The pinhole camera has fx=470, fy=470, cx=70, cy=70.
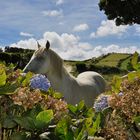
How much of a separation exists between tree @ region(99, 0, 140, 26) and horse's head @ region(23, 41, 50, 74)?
38407mm

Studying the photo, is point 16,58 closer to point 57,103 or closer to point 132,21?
point 132,21

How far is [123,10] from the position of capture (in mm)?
49344

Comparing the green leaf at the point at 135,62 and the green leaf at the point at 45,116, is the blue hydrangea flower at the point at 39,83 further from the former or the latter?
the green leaf at the point at 45,116

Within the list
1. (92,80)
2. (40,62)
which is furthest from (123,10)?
(40,62)

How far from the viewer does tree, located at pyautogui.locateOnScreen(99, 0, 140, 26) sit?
48781 mm

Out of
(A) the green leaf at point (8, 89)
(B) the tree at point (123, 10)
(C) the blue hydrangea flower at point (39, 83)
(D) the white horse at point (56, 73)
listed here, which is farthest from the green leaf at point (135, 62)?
(B) the tree at point (123, 10)

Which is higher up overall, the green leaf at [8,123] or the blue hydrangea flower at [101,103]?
the blue hydrangea flower at [101,103]

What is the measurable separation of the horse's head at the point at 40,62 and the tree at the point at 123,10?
1512 inches

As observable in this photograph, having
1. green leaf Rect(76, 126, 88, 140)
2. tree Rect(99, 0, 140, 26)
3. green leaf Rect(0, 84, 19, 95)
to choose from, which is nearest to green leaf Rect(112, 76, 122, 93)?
green leaf Rect(0, 84, 19, 95)

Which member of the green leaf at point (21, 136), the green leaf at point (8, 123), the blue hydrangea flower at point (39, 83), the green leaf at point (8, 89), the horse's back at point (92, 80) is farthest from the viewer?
the horse's back at point (92, 80)

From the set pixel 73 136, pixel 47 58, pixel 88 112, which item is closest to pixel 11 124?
pixel 73 136

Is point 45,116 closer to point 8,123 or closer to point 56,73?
point 8,123

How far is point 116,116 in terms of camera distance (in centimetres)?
246

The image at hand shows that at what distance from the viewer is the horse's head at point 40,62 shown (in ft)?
34.8
